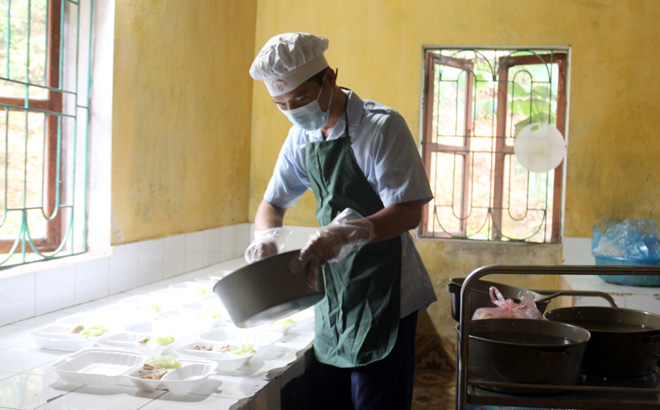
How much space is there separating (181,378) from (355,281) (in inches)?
21.9

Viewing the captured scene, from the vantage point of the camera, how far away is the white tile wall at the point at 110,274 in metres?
2.16

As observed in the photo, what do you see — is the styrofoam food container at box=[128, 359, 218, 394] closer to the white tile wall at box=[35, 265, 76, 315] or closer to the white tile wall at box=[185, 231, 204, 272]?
the white tile wall at box=[35, 265, 76, 315]

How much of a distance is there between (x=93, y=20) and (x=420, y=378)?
295 cm

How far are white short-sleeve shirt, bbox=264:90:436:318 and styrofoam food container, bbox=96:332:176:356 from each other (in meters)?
0.72

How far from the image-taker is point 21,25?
2.30m

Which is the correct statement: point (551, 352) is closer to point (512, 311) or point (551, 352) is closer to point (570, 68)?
point (512, 311)

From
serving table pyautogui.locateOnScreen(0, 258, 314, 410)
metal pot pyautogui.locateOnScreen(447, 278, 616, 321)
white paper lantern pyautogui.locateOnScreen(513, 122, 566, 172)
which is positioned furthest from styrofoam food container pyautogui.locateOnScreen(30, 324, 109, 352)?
white paper lantern pyautogui.locateOnScreen(513, 122, 566, 172)

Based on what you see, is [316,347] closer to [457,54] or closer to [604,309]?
[604,309]

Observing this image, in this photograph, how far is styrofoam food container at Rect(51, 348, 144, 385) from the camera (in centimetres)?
160

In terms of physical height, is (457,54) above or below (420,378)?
above

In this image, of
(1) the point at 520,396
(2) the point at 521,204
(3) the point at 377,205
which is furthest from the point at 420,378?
(1) the point at 520,396

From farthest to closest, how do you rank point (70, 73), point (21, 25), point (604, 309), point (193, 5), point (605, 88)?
point (605, 88) → point (193, 5) → point (70, 73) → point (21, 25) → point (604, 309)

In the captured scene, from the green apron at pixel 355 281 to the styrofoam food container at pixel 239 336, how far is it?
28 cm

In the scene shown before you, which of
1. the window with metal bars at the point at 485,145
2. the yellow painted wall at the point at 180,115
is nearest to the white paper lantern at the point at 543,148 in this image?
the window with metal bars at the point at 485,145
